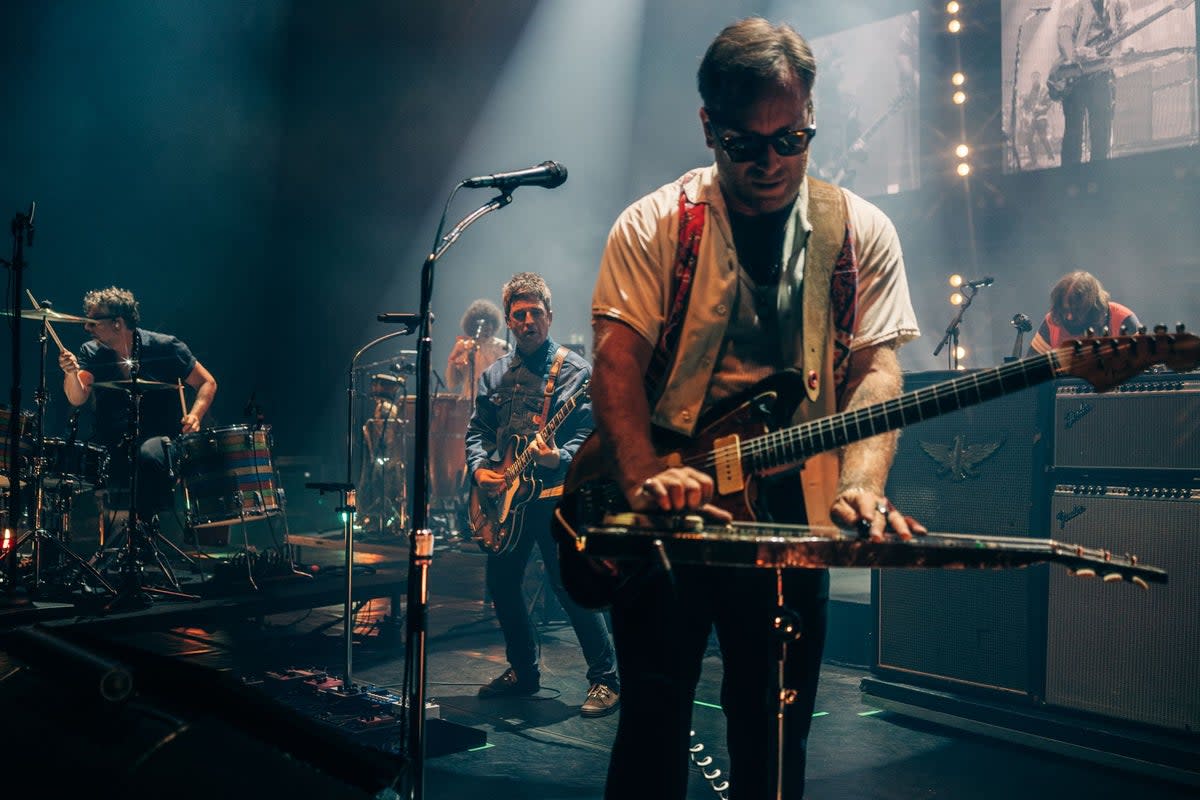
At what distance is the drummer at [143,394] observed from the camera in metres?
6.86

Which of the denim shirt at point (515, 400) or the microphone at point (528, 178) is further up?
the microphone at point (528, 178)

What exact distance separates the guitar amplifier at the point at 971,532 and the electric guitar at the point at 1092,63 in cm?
655

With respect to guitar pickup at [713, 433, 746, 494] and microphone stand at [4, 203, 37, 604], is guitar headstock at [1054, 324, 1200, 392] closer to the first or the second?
guitar pickup at [713, 433, 746, 494]

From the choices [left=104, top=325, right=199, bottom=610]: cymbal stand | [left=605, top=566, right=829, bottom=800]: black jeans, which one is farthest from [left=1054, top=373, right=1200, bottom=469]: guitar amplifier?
[left=104, top=325, right=199, bottom=610]: cymbal stand

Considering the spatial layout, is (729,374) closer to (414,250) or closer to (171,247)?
(171,247)

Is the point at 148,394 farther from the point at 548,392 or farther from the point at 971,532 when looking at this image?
the point at 971,532

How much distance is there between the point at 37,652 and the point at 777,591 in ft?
4.50

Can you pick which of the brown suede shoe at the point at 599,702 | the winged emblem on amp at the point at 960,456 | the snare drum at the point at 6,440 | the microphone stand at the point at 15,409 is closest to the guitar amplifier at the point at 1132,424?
the winged emblem on amp at the point at 960,456

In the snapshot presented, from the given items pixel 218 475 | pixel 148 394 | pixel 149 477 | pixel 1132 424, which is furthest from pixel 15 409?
pixel 1132 424

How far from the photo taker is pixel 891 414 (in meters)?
1.86

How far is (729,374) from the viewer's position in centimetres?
207

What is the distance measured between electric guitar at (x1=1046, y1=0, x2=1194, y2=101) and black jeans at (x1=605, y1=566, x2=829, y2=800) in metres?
9.32

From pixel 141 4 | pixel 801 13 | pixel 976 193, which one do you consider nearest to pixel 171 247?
pixel 141 4

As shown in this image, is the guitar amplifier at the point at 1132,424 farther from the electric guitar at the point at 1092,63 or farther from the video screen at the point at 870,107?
the video screen at the point at 870,107
